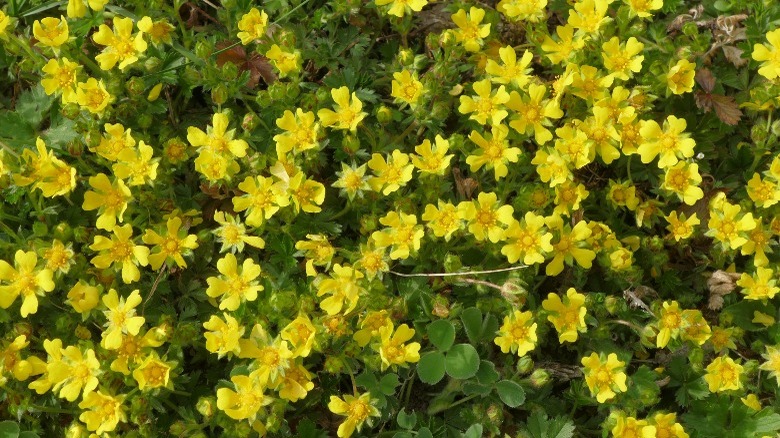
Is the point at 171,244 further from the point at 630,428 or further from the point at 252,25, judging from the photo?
the point at 630,428

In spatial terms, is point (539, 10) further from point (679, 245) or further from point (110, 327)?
point (110, 327)

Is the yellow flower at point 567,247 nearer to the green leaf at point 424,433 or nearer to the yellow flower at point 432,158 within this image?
the yellow flower at point 432,158

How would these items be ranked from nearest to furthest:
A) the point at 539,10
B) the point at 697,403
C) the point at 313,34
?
the point at 697,403 → the point at 539,10 → the point at 313,34

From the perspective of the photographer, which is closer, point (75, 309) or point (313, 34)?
point (75, 309)

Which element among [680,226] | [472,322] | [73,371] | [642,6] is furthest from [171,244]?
[642,6]

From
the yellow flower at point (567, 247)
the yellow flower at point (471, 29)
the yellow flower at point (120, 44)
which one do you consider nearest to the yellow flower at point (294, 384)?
the yellow flower at point (567, 247)

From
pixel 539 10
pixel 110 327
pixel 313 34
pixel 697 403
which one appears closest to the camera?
pixel 110 327

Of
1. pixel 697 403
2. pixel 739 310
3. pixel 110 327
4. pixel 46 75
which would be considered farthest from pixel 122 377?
pixel 739 310
